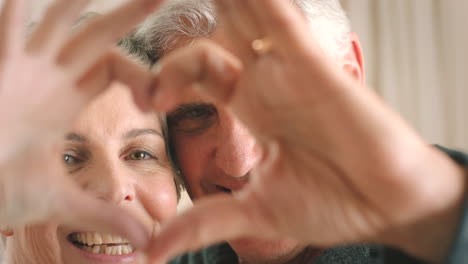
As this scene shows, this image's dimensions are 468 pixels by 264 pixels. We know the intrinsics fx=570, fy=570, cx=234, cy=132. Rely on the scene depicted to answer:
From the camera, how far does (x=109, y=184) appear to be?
1.28m

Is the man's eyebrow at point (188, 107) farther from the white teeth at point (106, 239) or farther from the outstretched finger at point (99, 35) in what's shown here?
the outstretched finger at point (99, 35)

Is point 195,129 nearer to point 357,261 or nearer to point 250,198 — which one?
point 357,261

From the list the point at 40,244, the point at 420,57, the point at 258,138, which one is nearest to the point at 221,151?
the point at 40,244

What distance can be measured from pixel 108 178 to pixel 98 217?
0.51m

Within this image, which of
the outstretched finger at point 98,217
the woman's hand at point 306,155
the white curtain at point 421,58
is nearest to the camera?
the woman's hand at point 306,155

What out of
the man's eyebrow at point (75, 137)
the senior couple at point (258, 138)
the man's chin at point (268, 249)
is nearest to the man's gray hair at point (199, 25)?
the man's eyebrow at point (75, 137)

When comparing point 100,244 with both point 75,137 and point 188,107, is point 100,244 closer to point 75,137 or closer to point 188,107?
point 75,137

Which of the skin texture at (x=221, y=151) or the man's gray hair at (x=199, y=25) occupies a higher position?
the man's gray hair at (x=199, y=25)

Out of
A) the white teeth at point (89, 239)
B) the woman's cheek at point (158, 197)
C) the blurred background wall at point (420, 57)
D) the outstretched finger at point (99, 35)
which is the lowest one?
the blurred background wall at point (420, 57)

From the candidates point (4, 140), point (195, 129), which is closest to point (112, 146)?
point (195, 129)

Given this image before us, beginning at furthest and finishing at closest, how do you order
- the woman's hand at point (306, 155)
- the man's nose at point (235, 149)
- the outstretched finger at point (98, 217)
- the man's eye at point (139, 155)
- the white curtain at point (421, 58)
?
the white curtain at point (421, 58) → the man's eye at point (139, 155) → the man's nose at point (235, 149) → the outstretched finger at point (98, 217) → the woman's hand at point (306, 155)

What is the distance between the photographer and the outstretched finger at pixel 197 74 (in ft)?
2.47

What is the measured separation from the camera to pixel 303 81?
688mm

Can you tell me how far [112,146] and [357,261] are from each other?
604 millimetres
